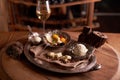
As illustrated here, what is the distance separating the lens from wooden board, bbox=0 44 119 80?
3.39 ft

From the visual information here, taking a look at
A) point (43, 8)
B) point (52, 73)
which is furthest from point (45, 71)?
point (43, 8)

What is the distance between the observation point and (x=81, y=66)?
3.53 feet

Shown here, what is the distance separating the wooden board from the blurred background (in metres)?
0.98

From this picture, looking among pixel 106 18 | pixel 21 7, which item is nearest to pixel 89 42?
pixel 21 7

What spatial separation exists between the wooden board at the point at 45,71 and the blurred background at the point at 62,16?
0.98m

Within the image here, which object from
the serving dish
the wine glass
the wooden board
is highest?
the wine glass

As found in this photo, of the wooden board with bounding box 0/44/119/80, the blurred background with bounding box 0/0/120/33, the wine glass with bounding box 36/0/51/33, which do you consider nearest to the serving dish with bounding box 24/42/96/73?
the wooden board with bounding box 0/44/119/80

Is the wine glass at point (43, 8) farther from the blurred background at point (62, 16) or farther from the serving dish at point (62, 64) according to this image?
the blurred background at point (62, 16)

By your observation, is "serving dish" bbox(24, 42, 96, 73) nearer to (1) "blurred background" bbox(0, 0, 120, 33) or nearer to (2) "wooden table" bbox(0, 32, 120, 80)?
(2) "wooden table" bbox(0, 32, 120, 80)

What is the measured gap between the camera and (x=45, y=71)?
1076 mm

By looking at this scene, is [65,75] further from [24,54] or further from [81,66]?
[24,54]

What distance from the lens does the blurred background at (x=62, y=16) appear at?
2178 millimetres

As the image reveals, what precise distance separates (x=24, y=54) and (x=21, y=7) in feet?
4.79

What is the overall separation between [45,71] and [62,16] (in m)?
1.51
